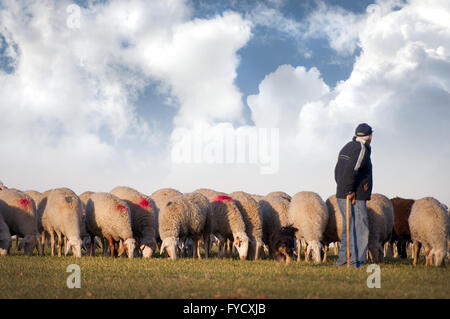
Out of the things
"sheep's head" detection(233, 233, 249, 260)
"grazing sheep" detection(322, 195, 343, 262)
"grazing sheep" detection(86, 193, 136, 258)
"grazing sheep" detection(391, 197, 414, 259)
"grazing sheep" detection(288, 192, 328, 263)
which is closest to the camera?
"grazing sheep" detection(288, 192, 328, 263)

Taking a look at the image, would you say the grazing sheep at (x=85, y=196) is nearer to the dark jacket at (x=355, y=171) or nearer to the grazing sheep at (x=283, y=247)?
the grazing sheep at (x=283, y=247)

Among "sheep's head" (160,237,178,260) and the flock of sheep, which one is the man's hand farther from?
"sheep's head" (160,237,178,260)

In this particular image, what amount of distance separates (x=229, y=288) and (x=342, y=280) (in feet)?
7.45

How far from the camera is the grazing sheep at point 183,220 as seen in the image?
1457 centimetres

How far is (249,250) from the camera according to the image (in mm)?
15930

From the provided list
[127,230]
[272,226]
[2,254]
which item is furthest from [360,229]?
[2,254]

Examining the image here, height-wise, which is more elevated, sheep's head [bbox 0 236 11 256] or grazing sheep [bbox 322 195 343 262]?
grazing sheep [bbox 322 195 343 262]

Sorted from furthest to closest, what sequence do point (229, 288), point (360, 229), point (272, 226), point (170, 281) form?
point (272, 226) < point (360, 229) < point (170, 281) < point (229, 288)

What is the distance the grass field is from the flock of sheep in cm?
251

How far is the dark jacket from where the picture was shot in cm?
1116

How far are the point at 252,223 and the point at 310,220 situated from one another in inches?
95.1

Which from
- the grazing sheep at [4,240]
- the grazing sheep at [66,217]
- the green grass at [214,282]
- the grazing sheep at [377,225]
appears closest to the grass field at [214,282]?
the green grass at [214,282]

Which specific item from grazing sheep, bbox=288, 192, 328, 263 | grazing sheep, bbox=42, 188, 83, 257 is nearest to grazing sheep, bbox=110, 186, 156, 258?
grazing sheep, bbox=42, 188, 83, 257
